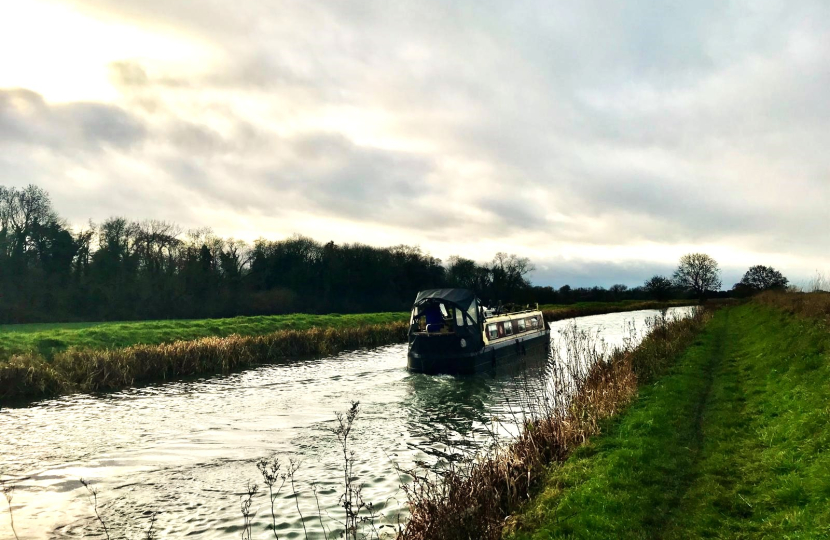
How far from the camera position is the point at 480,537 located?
248 inches

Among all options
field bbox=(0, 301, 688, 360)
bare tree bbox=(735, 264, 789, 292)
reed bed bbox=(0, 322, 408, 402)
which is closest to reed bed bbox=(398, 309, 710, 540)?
reed bed bbox=(0, 322, 408, 402)

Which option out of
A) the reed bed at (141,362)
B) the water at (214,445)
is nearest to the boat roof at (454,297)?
the water at (214,445)

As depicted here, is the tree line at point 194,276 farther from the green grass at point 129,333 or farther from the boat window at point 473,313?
the boat window at point 473,313

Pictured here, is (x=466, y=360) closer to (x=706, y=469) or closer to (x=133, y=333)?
(x=706, y=469)

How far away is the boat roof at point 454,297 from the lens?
24375 mm

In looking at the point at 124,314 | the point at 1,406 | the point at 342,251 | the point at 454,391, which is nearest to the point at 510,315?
the point at 454,391

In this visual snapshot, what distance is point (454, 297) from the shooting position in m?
24.6

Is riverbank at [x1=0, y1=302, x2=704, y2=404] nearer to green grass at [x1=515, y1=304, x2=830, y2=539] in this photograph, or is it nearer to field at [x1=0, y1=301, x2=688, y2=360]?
field at [x1=0, y1=301, x2=688, y2=360]

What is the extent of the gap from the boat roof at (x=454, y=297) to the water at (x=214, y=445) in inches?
153

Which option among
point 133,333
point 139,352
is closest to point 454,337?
point 139,352

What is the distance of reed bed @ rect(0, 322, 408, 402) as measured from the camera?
18484mm

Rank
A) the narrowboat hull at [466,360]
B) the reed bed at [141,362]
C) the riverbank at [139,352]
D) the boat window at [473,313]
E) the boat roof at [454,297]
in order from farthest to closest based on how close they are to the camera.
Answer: the boat window at [473,313] < the boat roof at [454,297] < the narrowboat hull at [466,360] < the riverbank at [139,352] < the reed bed at [141,362]

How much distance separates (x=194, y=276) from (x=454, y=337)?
43363mm

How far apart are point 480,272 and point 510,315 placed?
226 ft
